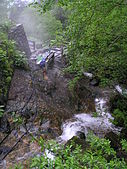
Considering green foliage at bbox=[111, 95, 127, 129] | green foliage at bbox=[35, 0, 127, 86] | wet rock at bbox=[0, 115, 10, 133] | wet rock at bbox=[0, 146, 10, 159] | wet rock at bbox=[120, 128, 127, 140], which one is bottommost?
wet rock at bbox=[120, 128, 127, 140]

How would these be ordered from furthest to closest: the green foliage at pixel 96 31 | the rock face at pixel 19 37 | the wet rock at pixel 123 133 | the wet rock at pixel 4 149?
1. the rock face at pixel 19 37
2. the wet rock at pixel 123 133
3. the wet rock at pixel 4 149
4. the green foliage at pixel 96 31

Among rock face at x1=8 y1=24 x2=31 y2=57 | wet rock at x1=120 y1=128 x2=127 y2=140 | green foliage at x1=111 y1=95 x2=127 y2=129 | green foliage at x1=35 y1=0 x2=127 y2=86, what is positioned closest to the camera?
green foliage at x1=35 y1=0 x2=127 y2=86

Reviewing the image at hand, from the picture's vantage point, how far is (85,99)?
31.1 ft

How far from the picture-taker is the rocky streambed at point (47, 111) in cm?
503

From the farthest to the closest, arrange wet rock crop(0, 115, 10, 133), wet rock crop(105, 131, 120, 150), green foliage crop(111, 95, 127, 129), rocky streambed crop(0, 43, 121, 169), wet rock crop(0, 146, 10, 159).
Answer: green foliage crop(111, 95, 127, 129) < wet rock crop(105, 131, 120, 150) < wet rock crop(0, 115, 10, 133) < rocky streambed crop(0, 43, 121, 169) < wet rock crop(0, 146, 10, 159)

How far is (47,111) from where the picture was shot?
6.84 m

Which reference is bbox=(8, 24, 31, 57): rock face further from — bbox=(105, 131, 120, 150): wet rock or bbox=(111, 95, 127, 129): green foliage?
bbox=(105, 131, 120, 150): wet rock

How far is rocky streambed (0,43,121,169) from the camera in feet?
16.5

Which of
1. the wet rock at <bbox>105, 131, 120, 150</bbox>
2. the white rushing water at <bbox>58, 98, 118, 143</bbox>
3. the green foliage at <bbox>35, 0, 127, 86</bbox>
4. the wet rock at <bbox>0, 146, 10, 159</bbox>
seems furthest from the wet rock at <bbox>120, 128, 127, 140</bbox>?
the wet rock at <bbox>0, 146, 10, 159</bbox>

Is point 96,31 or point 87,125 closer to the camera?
point 96,31

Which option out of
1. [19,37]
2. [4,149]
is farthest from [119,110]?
[19,37]

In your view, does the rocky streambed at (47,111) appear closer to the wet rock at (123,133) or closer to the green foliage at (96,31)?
the wet rock at (123,133)

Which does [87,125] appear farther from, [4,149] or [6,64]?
[6,64]

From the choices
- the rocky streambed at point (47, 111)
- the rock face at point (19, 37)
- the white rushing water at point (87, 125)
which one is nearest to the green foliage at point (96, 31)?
the rocky streambed at point (47, 111)
